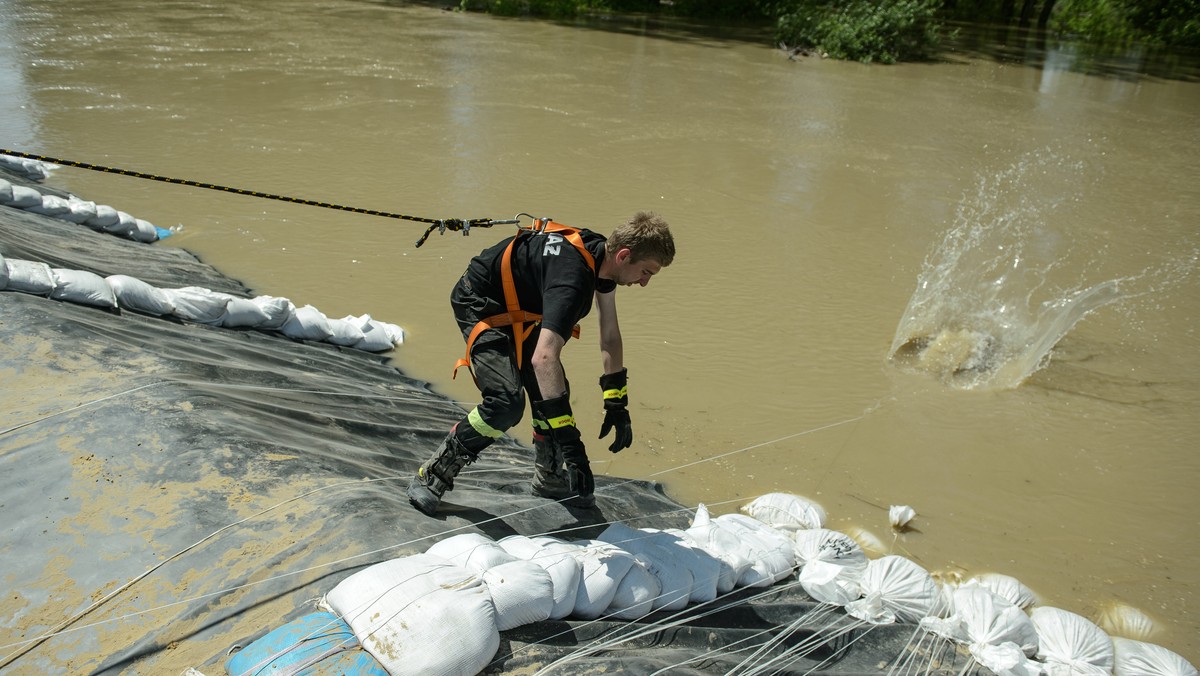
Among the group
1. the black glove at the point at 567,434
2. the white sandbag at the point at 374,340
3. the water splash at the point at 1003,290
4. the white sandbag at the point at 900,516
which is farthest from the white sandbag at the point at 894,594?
the white sandbag at the point at 374,340

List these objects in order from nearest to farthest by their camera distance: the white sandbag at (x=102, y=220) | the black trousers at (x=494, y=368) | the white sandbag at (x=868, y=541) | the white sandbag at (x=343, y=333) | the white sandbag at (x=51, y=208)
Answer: the black trousers at (x=494, y=368) < the white sandbag at (x=868, y=541) < the white sandbag at (x=343, y=333) < the white sandbag at (x=51, y=208) < the white sandbag at (x=102, y=220)

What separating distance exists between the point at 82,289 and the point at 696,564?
3.46m

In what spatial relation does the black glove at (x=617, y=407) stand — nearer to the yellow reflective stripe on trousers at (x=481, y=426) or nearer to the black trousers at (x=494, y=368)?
the black trousers at (x=494, y=368)

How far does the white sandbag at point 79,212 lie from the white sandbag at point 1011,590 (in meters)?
6.83

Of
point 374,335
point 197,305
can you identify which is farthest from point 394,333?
point 197,305

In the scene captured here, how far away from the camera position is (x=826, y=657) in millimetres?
2885

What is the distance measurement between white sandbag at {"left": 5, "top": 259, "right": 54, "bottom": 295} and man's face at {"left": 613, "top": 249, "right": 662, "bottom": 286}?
3028mm


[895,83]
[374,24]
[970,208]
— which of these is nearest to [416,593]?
[970,208]

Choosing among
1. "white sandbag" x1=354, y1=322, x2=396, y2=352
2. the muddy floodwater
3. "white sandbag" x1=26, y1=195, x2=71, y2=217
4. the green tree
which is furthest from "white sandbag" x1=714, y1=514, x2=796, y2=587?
the green tree

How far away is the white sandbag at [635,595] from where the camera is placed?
105 inches

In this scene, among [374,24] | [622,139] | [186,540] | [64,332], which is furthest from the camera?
[374,24]

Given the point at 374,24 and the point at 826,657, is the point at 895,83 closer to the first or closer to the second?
the point at 374,24

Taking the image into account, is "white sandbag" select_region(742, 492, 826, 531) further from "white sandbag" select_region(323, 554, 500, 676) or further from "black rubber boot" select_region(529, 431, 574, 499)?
"white sandbag" select_region(323, 554, 500, 676)

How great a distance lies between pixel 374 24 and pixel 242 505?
18639 millimetres
